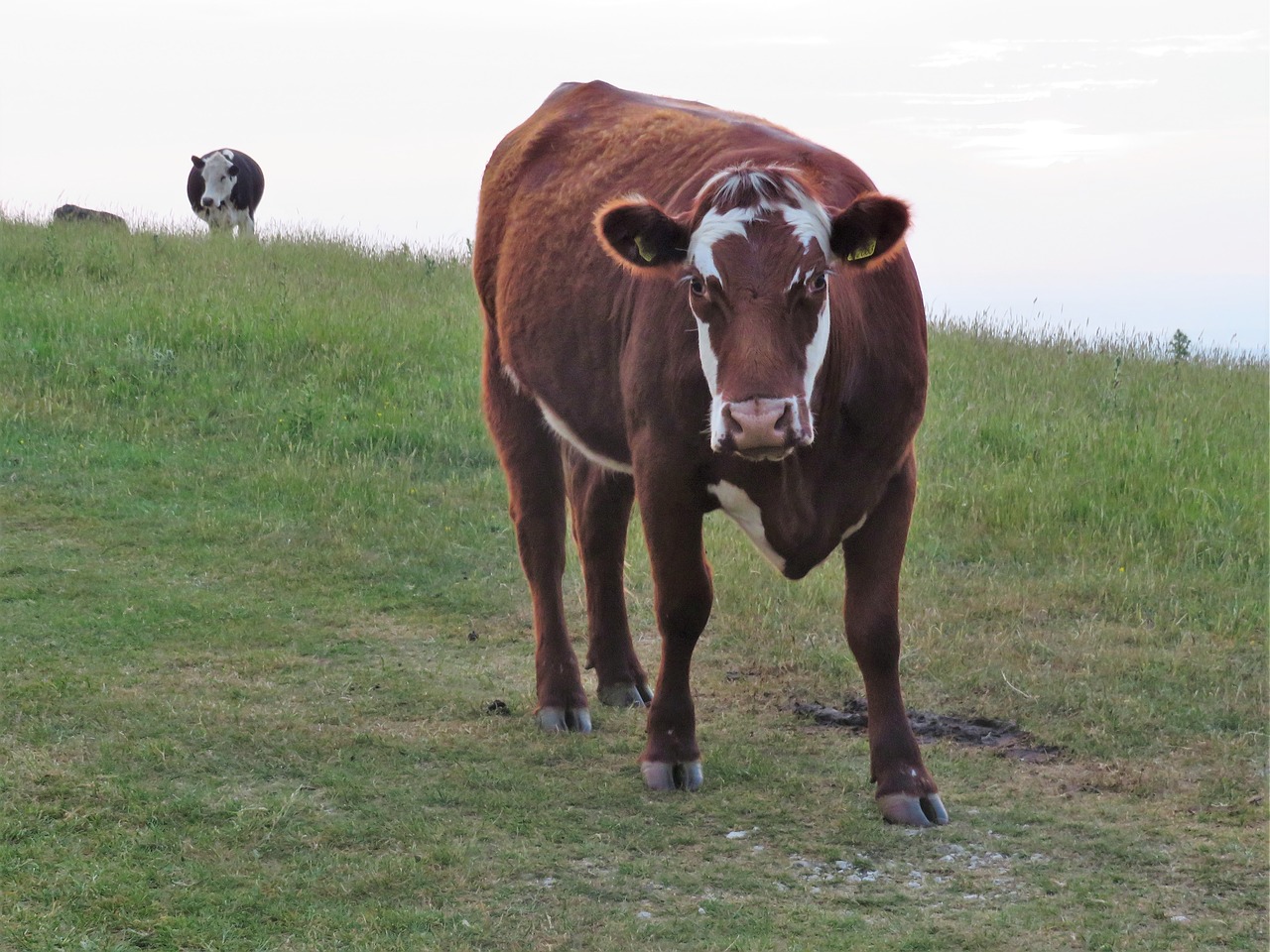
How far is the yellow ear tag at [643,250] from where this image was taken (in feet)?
14.2

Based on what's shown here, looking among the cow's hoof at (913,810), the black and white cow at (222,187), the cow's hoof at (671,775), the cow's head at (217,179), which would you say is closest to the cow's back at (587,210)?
the cow's hoof at (671,775)

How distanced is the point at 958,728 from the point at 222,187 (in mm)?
16795

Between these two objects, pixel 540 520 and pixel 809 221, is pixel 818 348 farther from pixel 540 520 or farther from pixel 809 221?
pixel 540 520

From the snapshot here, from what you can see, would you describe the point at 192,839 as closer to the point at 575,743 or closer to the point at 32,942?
the point at 32,942

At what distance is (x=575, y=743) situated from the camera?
5195mm

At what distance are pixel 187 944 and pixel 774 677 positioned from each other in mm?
3018

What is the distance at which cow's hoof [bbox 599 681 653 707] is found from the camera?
5.77 meters

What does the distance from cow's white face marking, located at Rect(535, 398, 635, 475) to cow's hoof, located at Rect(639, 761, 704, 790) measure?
1.07 m

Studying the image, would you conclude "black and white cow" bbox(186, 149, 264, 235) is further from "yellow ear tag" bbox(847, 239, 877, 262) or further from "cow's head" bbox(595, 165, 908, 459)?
"yellow ear tag" bbox(847, 239, 877, 262)

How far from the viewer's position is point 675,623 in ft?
15.5

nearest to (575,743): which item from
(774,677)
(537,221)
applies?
(774,677)

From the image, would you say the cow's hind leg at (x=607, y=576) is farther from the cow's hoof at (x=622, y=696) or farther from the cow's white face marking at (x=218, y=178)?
the cow's white face marking at (x=218, y=178)

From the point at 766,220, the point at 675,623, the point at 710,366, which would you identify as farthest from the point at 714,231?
the point at 675,623

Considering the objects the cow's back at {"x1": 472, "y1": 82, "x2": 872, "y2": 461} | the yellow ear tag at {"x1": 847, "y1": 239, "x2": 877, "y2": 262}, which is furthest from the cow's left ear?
the cow's back at {"x1": 472, "y1": 82, "x2": 872, "y2": 461}
